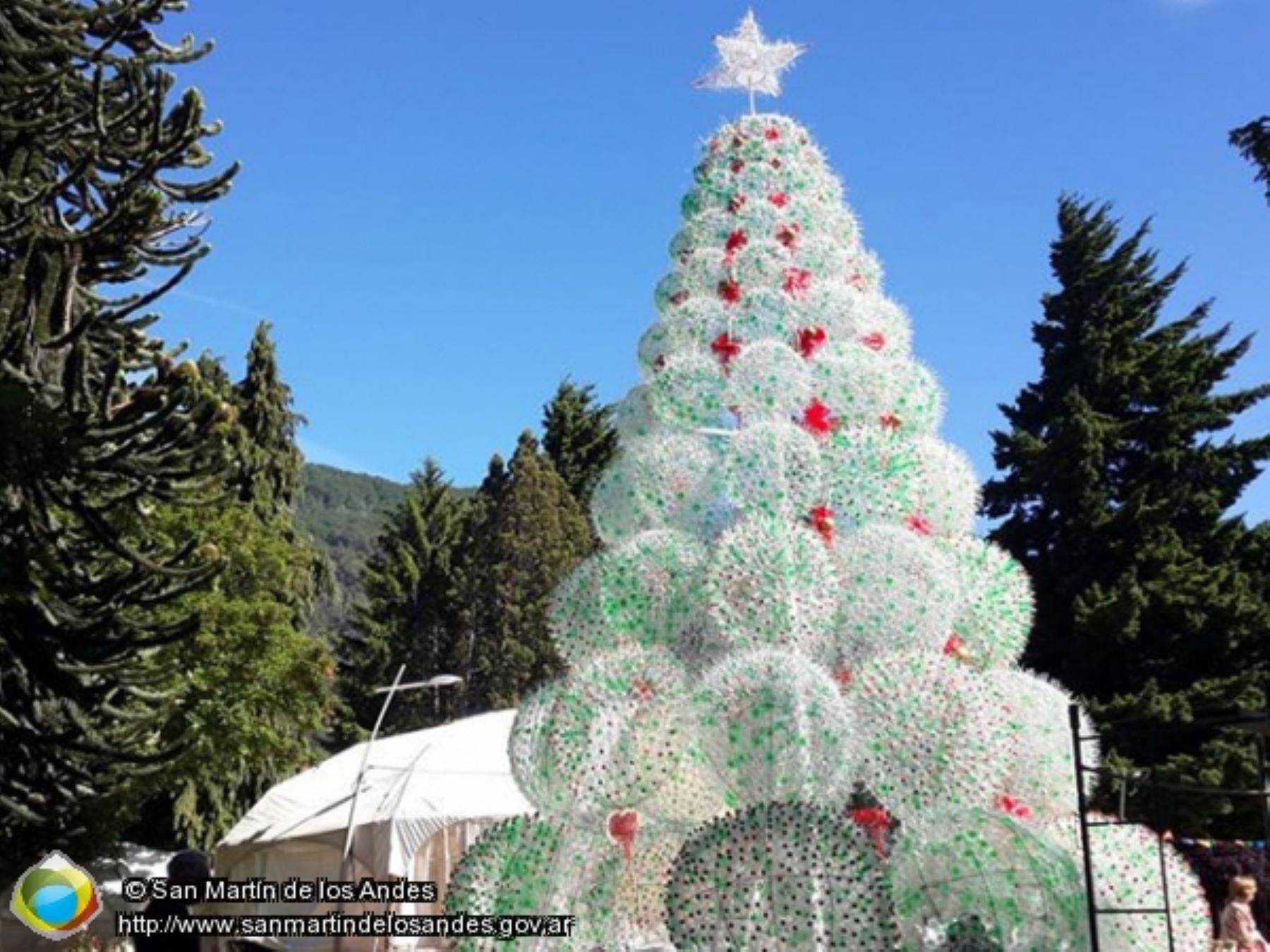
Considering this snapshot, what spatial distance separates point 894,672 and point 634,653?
1.38 meters

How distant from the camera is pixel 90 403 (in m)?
9.12

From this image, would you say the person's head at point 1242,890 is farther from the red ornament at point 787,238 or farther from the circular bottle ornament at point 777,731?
the red ornament at point 787,238

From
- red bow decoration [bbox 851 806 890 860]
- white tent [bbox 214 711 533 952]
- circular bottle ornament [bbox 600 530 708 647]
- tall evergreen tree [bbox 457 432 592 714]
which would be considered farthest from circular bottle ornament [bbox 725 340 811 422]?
tall evergreen tree [bbox 457 432 592 714]

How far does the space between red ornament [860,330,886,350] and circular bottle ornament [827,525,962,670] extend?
6.61ft

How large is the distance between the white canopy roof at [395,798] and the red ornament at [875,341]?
7.46 m

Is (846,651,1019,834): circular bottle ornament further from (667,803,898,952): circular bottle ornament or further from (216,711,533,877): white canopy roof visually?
(216,711,533,877): white canopy roof

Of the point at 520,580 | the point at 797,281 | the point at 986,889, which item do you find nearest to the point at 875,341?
the point at 797,281

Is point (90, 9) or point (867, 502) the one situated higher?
point (90, 9)

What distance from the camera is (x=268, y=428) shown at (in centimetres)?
2739

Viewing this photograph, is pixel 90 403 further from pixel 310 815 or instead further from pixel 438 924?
pixel 310 815

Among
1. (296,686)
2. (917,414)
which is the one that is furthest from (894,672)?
(296,686)

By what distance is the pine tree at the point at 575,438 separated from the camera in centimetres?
3142

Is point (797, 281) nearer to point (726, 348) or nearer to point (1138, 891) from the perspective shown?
point (726, 348)

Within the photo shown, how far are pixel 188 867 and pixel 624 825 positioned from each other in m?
3.00
